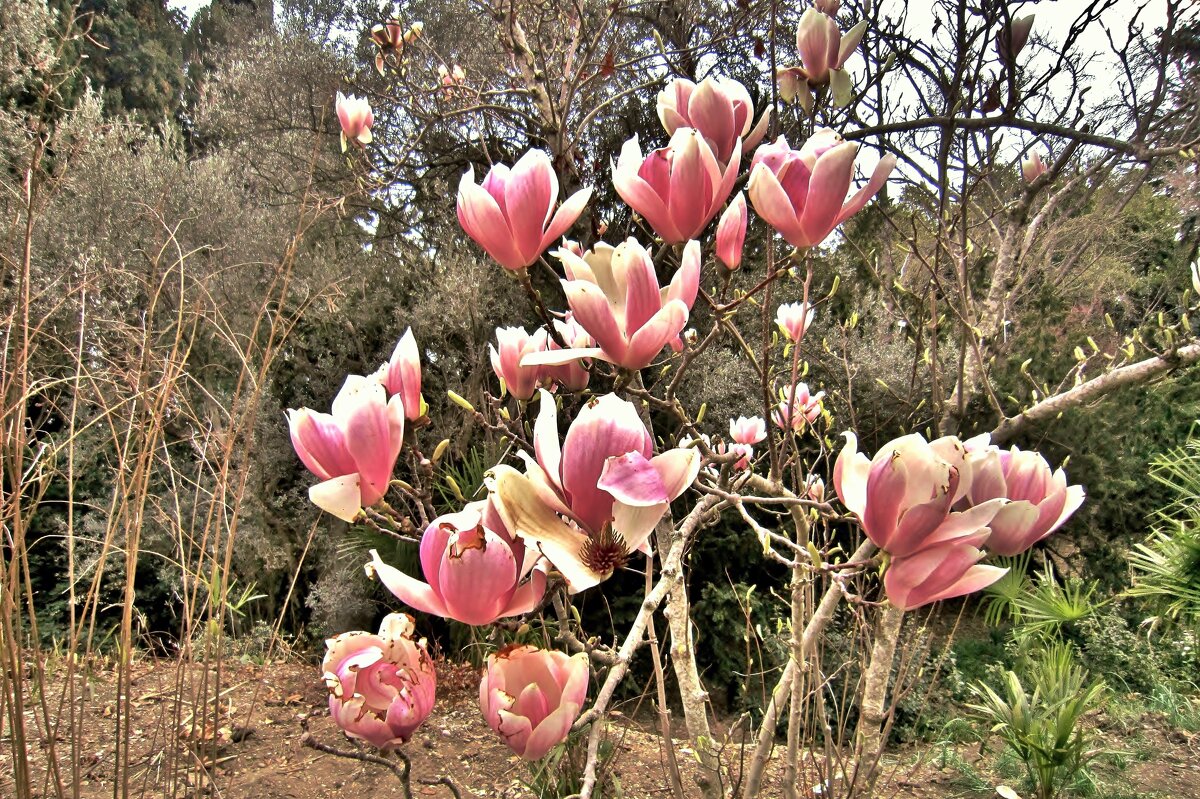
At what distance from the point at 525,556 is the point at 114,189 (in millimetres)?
5643

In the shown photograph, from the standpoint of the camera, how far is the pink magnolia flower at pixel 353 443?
0.49 metres

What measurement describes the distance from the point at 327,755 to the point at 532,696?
2.64 meters

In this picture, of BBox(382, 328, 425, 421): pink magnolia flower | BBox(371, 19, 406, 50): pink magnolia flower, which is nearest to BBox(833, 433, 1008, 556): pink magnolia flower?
BBox(382, 328, 425, 421): pink magnolia flower

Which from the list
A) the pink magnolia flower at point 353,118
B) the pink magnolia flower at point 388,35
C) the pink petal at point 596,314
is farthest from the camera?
the pink magnolia flower at point 388,35

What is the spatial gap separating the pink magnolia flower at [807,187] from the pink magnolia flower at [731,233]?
0.07ft

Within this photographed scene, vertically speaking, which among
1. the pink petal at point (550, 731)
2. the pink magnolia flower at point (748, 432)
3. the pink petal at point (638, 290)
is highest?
the pink petal at point (638, 290)

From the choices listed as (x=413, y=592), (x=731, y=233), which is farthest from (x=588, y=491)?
(x=731, y=233)

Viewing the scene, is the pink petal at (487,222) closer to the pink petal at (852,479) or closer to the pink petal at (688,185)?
the pink petal at (688,185)

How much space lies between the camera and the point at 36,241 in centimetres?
458

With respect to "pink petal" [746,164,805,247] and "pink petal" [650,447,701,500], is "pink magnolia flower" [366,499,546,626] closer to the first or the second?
"pink petal" [650,447,701,500]

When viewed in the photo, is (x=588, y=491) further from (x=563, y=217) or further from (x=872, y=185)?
Answer: (x=872, y=185)

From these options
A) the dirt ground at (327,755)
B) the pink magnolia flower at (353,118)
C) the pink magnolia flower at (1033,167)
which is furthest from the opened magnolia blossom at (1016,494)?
the pink magnolia flower at (353,118)

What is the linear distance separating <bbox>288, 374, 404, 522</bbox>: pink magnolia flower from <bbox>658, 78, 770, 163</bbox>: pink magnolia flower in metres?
0.40

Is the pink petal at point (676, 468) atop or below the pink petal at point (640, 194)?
below
